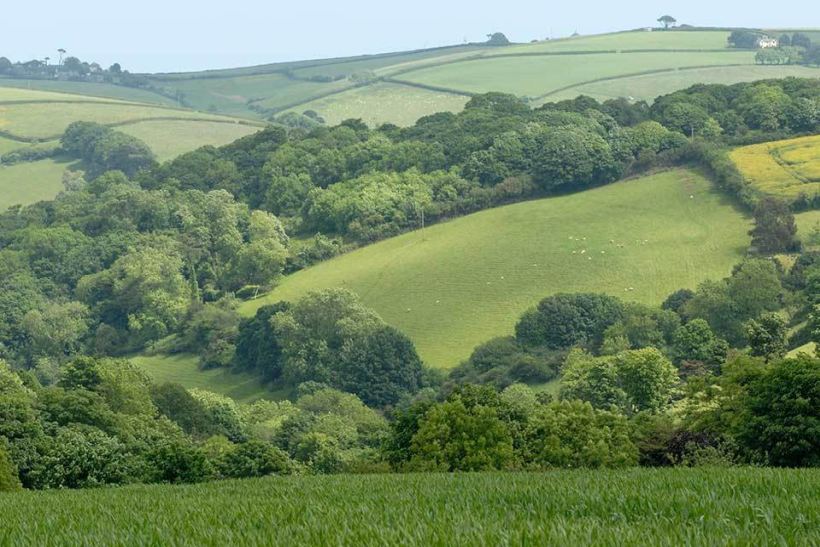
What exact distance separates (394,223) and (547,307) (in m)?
39.7

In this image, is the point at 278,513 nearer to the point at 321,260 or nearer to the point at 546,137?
the point at 321,260

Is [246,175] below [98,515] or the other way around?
below

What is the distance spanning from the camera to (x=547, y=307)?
122 metres

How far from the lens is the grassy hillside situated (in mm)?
126625

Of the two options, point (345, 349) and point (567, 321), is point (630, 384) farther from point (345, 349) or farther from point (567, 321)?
point (345, 349)

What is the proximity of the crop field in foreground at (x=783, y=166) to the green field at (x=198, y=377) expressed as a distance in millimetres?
51633

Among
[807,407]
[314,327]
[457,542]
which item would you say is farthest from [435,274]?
[457,542]

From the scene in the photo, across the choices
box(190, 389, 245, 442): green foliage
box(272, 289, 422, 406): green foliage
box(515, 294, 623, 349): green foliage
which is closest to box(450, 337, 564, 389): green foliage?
box(515, 294, 623, 349): green foliage

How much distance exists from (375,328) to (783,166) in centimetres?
4680

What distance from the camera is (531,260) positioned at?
447 feet

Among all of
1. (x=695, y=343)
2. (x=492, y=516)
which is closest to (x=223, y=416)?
(x=695, y=343)

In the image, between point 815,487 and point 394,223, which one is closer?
point 815,487

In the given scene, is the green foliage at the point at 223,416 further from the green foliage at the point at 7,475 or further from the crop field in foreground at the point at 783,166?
the crop field in foreground at the point at 783,166

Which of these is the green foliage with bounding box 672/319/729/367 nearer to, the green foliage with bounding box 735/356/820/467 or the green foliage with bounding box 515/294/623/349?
the green foliage with bounding box 515/294/623/349
